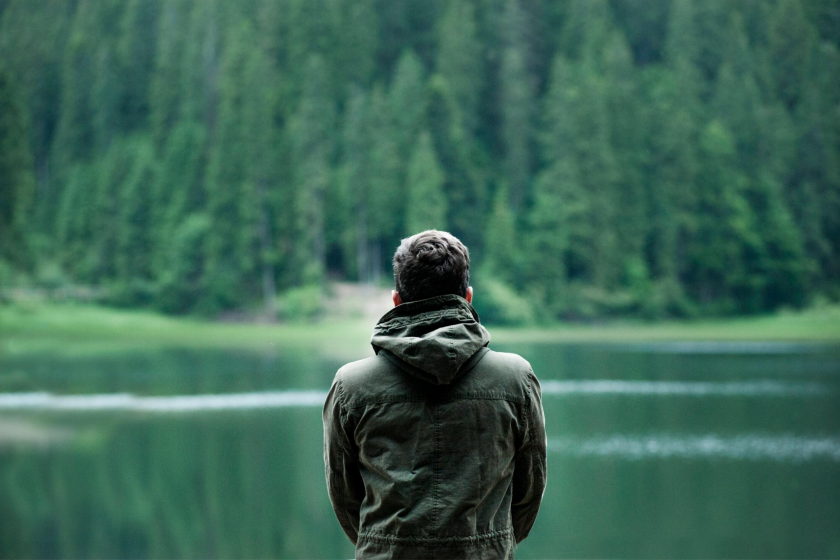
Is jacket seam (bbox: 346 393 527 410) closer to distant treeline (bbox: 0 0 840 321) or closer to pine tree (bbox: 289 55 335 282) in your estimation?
distant treeline (bbox: 0 0 840 321)

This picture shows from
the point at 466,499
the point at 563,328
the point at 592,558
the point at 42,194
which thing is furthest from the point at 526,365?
the point at 42,194

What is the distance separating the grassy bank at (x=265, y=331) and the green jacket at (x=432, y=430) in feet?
88.5

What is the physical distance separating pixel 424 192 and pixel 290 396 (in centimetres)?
1992

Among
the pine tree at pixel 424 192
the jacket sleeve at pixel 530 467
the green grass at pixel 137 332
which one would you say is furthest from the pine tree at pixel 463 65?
the jacket sleeve at pixel 530 467

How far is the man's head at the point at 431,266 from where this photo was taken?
1611 millimetres

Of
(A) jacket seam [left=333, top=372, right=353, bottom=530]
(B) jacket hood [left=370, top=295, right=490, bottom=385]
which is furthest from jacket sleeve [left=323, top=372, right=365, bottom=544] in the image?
(B) jacket hood [left=370, top=295, right=490, bottom=385]

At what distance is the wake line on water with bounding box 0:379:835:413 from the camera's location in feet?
56.5

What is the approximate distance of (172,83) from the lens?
145 ft

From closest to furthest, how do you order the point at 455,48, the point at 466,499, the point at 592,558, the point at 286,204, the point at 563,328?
the point at 466,499
the point at 592,558
the point at 563,328
the point at 286,204
the point at 455,48

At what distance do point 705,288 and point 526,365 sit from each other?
1567 inches

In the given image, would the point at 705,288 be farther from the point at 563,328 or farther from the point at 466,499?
the point at 466,499

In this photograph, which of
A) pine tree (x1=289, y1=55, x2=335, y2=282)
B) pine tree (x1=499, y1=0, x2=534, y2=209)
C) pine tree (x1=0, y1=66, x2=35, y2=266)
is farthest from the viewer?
pine tree (x1=499, y1=0, x2=534, y2=209)

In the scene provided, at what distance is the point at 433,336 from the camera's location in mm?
1551

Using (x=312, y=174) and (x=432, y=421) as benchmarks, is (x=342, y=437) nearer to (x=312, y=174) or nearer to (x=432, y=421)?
(x=432, y=421)
